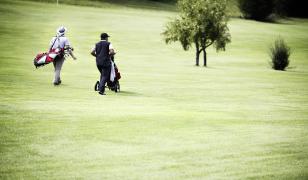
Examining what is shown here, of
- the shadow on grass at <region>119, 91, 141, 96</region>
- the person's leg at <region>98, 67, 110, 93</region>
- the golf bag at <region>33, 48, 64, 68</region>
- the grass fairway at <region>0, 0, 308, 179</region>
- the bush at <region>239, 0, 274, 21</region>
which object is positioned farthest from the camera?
the bush at <region>239, 0, 274, 21</region>

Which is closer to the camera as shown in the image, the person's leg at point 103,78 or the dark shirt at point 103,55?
the person's leg at point 103,78

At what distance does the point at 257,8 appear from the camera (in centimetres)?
11238

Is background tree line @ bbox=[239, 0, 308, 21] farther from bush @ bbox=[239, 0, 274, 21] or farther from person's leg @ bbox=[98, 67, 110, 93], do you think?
person's leg @ bbox=[98, 67, 110, 93]

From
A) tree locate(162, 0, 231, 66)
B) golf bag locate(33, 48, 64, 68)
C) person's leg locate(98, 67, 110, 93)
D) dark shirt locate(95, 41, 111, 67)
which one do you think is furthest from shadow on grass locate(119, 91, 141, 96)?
tree locate(162, 0, 231, 66)

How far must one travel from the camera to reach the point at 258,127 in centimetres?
1389

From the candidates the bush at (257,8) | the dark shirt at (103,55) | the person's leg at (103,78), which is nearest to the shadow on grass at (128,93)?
the person's leg at (103,78)

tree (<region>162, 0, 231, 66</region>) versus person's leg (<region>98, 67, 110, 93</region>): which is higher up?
tree (<region>162, 0, 231, 66</region>)

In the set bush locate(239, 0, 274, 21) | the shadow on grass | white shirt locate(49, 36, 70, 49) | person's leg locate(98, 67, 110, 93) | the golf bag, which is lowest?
the shadow on grass

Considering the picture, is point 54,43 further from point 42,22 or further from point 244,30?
point 244,30

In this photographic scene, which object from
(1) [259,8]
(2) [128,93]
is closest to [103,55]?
(2) [128,93]

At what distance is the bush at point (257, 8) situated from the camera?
112 metres

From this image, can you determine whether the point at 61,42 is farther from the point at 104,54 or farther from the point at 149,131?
the point at 149,131

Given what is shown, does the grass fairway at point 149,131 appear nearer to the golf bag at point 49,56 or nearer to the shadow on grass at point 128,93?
the shadow on grass at point 128,93

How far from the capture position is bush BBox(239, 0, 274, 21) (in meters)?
112
